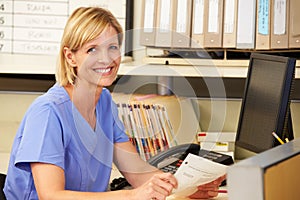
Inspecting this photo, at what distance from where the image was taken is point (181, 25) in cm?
218

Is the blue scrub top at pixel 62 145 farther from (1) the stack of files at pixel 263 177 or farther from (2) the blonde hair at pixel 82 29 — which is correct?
(1) the stack of files at pixel 263 177

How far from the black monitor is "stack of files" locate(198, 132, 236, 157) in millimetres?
224

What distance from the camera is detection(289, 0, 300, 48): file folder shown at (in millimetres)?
2080

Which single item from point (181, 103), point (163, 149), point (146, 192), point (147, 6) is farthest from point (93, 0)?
point (146, 192)

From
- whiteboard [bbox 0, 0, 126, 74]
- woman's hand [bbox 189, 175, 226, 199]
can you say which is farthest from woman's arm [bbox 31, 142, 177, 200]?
whiteboard [bbox 0, 0, 126, 74]

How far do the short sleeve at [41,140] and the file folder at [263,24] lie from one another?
81 cm

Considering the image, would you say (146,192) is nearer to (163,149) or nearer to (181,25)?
(163,149)

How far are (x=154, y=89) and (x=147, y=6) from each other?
1.38 feet

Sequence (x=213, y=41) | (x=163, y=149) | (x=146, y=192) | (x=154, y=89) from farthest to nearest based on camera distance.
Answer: (x=154, y=89)
(x=213, y=41)
(x=163, y=149)
(x=146, y=192)

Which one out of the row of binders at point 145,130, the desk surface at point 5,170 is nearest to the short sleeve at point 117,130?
the row of binders at point 145,130

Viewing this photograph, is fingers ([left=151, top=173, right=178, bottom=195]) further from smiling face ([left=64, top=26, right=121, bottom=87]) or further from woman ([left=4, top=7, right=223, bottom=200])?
smiling face ([left=64, top=26, right=121, bottom=87])

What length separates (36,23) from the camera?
2543 millimetres

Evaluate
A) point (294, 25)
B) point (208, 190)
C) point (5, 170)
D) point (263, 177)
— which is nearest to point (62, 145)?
point (208, 190)

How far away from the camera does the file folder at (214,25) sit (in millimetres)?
2146
